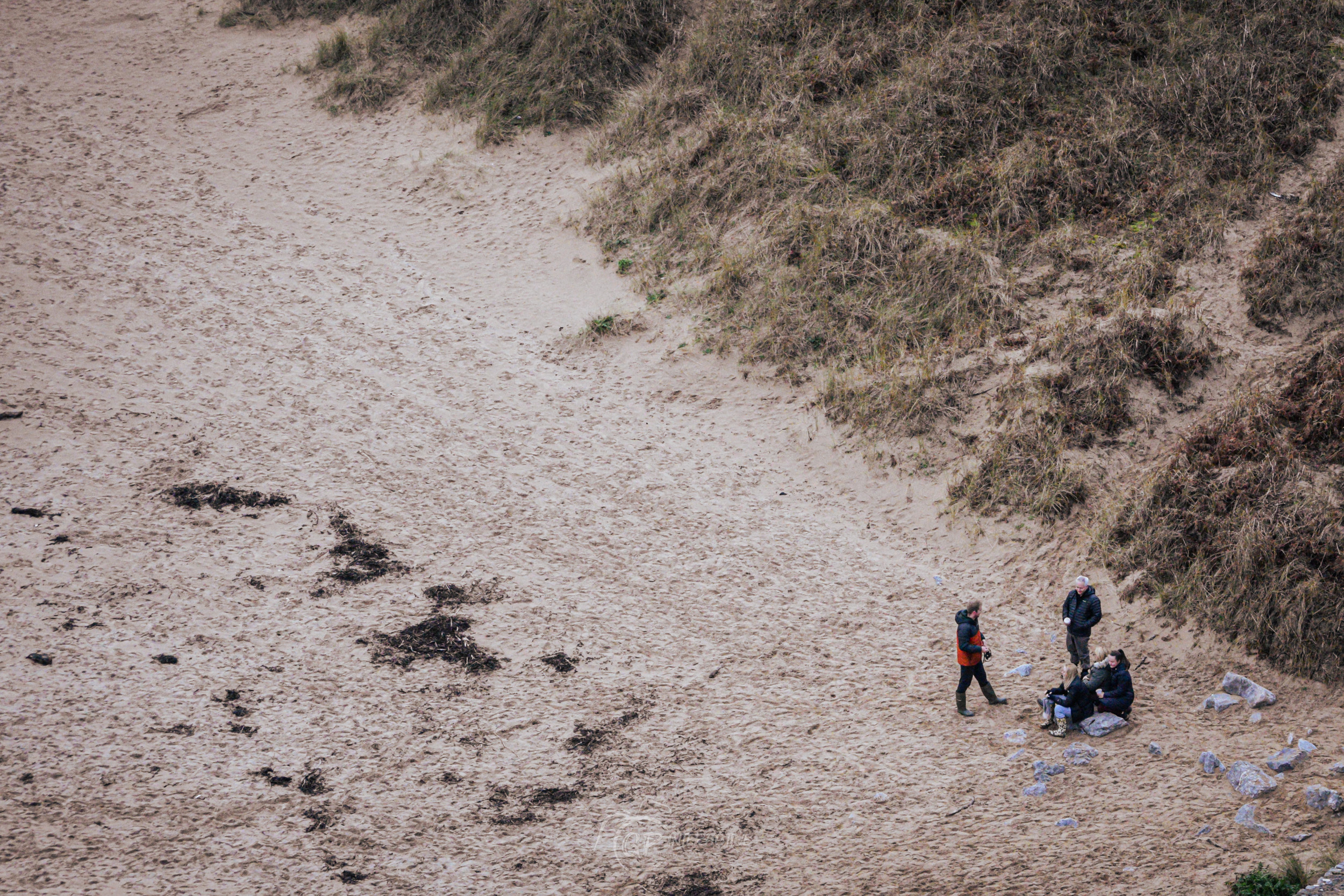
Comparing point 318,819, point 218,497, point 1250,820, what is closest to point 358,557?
point 218,497

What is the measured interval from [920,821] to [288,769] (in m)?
5.91

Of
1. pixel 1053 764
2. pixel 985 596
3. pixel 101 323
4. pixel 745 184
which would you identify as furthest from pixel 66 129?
pixel 1053 764

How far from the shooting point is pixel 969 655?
9133 mm

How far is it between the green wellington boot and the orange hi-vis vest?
383mm

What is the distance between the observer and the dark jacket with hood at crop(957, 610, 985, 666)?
911 cm

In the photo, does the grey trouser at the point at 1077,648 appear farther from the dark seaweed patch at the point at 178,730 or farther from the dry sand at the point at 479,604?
the dark seaweed patch at the point at 178,730

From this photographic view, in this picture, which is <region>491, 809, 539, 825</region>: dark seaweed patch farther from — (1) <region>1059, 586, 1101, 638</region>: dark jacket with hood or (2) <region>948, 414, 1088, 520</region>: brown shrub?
(2) <region>948, 414, 1088, 520</region>: brown shrub

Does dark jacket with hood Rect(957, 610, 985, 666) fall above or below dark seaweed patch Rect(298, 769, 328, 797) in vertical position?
above

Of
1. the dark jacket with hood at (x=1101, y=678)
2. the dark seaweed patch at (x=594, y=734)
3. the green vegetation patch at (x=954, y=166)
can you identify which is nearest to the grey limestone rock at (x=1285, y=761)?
the dark jacket with hood at (x=1101, y=678)

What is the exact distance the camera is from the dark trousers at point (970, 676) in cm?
922

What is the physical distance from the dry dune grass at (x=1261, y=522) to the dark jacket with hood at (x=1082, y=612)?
1516 millimetres

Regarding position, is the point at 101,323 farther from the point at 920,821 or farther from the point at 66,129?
the point at 920,821

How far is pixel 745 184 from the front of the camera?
17.1m

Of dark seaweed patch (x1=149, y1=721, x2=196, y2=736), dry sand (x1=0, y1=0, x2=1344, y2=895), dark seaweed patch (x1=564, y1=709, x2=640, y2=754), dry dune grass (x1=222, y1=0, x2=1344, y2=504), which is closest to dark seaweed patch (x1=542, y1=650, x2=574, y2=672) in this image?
dry sand (x1=0, y1=0, x2=1344, y2=895)
